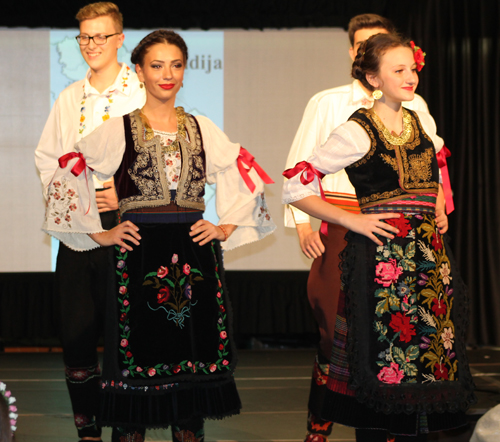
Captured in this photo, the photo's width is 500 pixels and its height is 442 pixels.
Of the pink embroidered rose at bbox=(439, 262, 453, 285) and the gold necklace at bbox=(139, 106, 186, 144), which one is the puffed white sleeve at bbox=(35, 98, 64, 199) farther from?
the pink embroidered rose at bbox=(439, 262, 453, 285)

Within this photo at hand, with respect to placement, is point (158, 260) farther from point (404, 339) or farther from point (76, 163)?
point (404, 339)

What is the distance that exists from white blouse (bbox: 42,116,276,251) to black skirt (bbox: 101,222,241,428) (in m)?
0.20

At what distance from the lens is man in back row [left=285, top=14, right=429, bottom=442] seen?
8.27 ft

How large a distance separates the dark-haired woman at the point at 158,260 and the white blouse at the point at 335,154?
0.33 meters

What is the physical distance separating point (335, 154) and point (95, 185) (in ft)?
3.64

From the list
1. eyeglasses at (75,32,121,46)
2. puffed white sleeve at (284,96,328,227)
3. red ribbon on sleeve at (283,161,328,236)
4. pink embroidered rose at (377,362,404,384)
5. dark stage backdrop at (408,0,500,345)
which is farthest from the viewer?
dark stage backdrop at (408,0,500,345)

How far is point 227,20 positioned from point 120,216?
3.13 m

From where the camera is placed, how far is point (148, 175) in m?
2.27

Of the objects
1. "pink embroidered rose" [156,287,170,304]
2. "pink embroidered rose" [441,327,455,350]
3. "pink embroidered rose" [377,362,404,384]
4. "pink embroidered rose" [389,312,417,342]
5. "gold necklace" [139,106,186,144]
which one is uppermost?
"gold necklace" [139,106,186,144]

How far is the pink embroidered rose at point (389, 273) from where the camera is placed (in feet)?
6.65

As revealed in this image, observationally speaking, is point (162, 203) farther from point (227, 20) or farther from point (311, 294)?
point (227, 20)

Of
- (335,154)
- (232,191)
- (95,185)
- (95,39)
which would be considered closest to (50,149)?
(95,185)

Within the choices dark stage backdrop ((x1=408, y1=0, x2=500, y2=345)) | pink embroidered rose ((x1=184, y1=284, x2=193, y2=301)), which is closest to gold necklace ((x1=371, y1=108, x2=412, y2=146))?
pink embroidered rose ((x1=184, y1=284, x2=193, y2=301))

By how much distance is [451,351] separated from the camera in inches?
80.6
